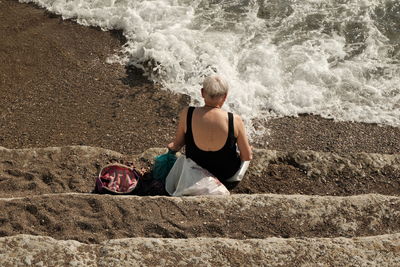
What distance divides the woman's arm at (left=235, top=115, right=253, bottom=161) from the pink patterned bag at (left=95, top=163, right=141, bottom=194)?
117 cm

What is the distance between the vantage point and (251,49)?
920cm

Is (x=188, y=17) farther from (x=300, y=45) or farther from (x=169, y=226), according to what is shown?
(x=169, y=226)

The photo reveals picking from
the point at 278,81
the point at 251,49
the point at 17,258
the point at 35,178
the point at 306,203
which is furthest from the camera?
the point at 251,49

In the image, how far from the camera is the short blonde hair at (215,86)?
15.8 feet

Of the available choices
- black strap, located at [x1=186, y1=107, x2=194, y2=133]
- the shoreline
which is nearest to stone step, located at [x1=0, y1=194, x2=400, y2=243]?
black strap, located at [x1=186, y1=107, x2=194, y2=133]

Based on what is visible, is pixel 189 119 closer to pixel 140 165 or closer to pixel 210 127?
pixel 210 127

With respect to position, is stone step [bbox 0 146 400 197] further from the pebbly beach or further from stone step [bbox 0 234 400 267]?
stone step [bbox 0 234 400 267]

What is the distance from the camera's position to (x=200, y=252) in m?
3.94

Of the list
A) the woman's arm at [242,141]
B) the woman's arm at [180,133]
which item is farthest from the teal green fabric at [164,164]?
the woman's arm at [242,141]

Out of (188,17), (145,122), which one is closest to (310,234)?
(145,122)

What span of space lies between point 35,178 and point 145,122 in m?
2.43

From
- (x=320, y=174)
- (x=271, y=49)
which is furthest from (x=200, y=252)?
(x=271, y=49)

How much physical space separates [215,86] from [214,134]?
19.6 inches

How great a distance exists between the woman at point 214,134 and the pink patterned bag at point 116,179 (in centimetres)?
56
